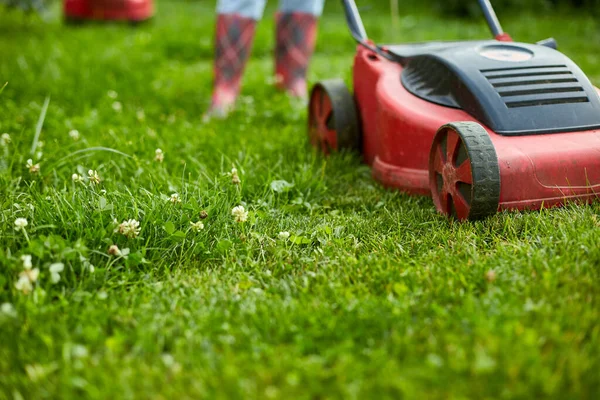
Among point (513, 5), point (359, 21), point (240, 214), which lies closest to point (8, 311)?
point (240, 214)

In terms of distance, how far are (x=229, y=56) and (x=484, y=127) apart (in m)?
1.45

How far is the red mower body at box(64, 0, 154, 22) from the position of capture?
17.4 ft

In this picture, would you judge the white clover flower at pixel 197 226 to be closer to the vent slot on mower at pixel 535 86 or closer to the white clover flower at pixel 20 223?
the white clover flower at pixel 20 223

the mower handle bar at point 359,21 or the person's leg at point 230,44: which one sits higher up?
the mower handle bar at point 359,21

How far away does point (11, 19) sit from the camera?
5.23 meters

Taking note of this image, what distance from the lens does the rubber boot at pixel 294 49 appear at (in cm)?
303

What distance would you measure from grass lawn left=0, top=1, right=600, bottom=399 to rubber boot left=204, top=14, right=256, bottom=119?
429mm

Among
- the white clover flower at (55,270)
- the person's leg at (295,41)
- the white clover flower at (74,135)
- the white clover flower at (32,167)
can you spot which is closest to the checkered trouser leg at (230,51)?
the person's leg at (295,41)

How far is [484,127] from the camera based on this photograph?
1.68 metres

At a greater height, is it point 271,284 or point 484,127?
point 484,127

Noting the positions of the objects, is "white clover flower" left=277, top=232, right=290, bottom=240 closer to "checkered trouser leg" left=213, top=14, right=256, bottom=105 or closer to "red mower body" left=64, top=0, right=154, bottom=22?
"checkered trouser leg" left=213, top=14, right=256, bottom=105

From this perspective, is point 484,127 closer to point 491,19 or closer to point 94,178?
point 491,19

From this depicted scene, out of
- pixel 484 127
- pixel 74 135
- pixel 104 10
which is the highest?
pixel 484 127

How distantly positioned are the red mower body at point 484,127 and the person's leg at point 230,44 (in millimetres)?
871
